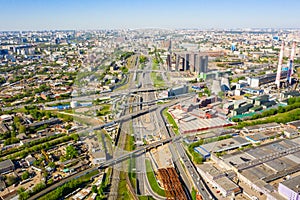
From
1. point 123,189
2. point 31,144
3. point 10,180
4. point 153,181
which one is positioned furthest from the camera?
point 31,144

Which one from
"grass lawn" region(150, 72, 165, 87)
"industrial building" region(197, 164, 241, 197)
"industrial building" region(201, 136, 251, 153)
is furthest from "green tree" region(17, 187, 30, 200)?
"grass lawn" region(150, 72, 165, 87)

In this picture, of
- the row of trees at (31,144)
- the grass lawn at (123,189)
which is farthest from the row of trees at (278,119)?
the row of trees at (31,144)

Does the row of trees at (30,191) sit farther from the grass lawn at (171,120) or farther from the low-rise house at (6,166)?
the grass lawn at (171,120)

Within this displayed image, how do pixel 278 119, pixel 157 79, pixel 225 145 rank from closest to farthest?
pixel 225 145
pixel 278 119
pixel 157 79

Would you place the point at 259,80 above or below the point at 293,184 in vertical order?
above

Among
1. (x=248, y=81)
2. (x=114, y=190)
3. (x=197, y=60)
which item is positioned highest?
(x=197, y=60)

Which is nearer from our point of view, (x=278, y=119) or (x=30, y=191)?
(x=30, y=191)

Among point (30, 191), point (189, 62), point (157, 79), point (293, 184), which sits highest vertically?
point (189, 62)

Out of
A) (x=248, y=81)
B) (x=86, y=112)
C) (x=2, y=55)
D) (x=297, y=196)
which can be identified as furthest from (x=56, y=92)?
(x=2, y=55)

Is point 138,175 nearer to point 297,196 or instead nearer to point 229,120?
point 297,196

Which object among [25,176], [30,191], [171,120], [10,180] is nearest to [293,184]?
[171,120]

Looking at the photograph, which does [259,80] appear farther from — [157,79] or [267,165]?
[267,165]
